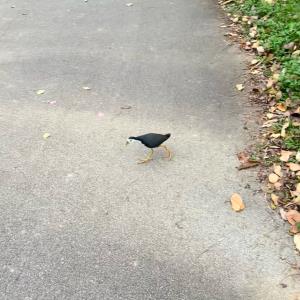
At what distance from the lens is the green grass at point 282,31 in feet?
14.8

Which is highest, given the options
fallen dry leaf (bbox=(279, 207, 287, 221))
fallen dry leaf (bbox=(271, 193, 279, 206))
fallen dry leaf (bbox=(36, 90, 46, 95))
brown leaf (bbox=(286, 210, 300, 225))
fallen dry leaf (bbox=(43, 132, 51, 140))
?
brown leaf (bbox=(286, 210, 300, 225))

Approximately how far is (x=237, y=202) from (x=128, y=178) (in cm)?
95

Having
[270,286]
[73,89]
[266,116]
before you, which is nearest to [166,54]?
[73,89]

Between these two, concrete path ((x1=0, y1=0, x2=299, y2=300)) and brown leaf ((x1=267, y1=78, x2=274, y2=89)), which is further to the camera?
brown leaf ((x1=267, y1=78, x2=274, y2=89))

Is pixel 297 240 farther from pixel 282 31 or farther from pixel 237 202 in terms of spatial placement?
pixel 282 31

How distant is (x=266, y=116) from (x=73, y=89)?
2226mm

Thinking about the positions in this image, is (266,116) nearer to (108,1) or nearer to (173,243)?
(173,243)

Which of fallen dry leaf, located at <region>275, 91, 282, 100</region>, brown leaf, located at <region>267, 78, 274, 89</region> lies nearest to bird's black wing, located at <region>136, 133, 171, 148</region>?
fallen dry leaf, located at <region>275, 91, 282, 100</region>

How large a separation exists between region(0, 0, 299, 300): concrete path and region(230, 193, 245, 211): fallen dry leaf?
0.15 ft

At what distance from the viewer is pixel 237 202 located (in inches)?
135

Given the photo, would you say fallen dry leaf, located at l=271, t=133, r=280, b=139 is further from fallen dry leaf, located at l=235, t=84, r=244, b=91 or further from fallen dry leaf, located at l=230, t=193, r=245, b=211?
fallen dry leaf, located at l=235, t=84, r=244, b=91

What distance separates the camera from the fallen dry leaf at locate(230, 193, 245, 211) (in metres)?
3.38

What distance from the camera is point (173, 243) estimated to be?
3.14 metres

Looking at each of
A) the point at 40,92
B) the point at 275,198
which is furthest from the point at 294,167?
→ the point at 40,92
